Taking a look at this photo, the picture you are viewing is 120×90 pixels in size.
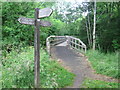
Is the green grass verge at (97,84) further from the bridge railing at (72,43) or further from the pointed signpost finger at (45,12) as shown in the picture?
the bridge railing at (72,43)

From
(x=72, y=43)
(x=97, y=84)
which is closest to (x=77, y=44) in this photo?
(x=72, y=43)

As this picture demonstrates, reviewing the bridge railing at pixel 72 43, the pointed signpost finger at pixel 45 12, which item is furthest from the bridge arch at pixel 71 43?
the pointed signpost finger at pixel 45 12

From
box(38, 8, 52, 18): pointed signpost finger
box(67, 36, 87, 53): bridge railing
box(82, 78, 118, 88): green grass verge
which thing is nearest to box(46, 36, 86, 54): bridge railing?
box(67, 36, 87, 53): bridge railing

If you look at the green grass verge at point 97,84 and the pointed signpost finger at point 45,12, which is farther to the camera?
the green grass verge at point 97,84

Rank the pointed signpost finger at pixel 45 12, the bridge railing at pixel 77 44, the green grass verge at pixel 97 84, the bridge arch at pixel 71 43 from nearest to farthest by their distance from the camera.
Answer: the pointed signpost finger at pixel 45 12 < the green grass verge at pixel 97 84 < the bridge arch at pixel 71 43 < the bridge railing at pixel 77 44

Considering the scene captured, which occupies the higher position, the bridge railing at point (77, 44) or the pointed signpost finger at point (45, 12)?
the pointed signpost finger at point (45, 12)

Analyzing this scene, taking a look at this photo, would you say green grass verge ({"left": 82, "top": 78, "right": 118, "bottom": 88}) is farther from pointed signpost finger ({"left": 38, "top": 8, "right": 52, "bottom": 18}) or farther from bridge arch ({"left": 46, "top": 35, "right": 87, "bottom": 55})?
bridge arch ({"left": 46, "top": 35, "right": 87, "bottom": 55})

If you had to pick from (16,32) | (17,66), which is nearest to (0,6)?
(16,32)

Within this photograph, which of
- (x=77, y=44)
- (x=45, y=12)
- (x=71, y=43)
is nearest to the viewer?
(x=45, y=12)

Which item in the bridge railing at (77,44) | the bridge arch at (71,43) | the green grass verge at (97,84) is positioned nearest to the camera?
the green grass verge at (97,84)

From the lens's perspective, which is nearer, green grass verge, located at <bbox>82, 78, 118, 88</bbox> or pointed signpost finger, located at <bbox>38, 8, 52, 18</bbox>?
pointed signpost finger, located at <bbox>38, 8, 52, 18</bbox>

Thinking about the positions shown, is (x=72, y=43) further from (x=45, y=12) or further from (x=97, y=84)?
(x=45, y=12)

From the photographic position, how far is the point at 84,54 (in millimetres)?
8008

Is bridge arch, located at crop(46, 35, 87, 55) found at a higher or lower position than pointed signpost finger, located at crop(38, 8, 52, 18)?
lower
